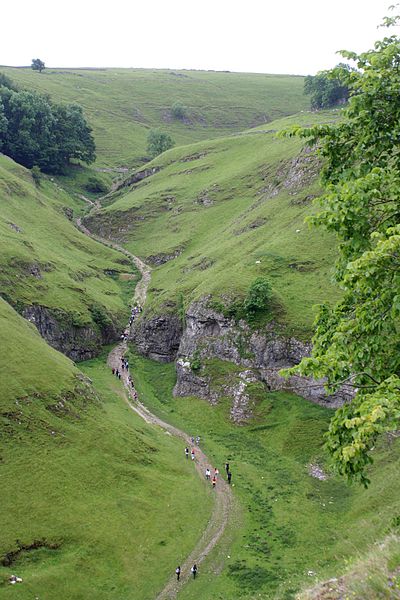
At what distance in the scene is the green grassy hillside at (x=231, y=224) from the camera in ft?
261

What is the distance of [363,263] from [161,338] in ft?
250

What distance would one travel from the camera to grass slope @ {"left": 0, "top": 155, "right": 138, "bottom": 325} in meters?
85.9

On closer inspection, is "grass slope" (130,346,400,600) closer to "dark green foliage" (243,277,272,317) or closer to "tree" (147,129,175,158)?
"dark green foliage" (243,277,272,317)

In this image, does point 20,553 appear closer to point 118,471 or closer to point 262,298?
point 118,471

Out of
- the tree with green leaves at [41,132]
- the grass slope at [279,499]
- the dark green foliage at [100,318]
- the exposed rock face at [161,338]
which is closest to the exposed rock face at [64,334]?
the dark green foliage at [100,318]

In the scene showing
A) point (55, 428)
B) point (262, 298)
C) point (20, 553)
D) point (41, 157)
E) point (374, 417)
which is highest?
point (41, 157)

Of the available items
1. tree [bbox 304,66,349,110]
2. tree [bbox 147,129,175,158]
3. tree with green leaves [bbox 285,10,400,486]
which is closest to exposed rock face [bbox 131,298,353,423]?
tree with green leaves [bbox 285,10,400,486]

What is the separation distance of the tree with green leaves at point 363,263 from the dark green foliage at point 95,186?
523 feet

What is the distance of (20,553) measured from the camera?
39.6m

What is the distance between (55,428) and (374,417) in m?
45.8

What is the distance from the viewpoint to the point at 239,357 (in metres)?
72.4

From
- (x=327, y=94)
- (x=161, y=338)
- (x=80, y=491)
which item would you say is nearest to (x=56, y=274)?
(x=161, y=338)

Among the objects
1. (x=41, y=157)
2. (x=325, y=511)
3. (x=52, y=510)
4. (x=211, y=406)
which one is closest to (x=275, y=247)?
(x=211, y=406)

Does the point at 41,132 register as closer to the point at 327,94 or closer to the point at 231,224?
the point at 231,224
